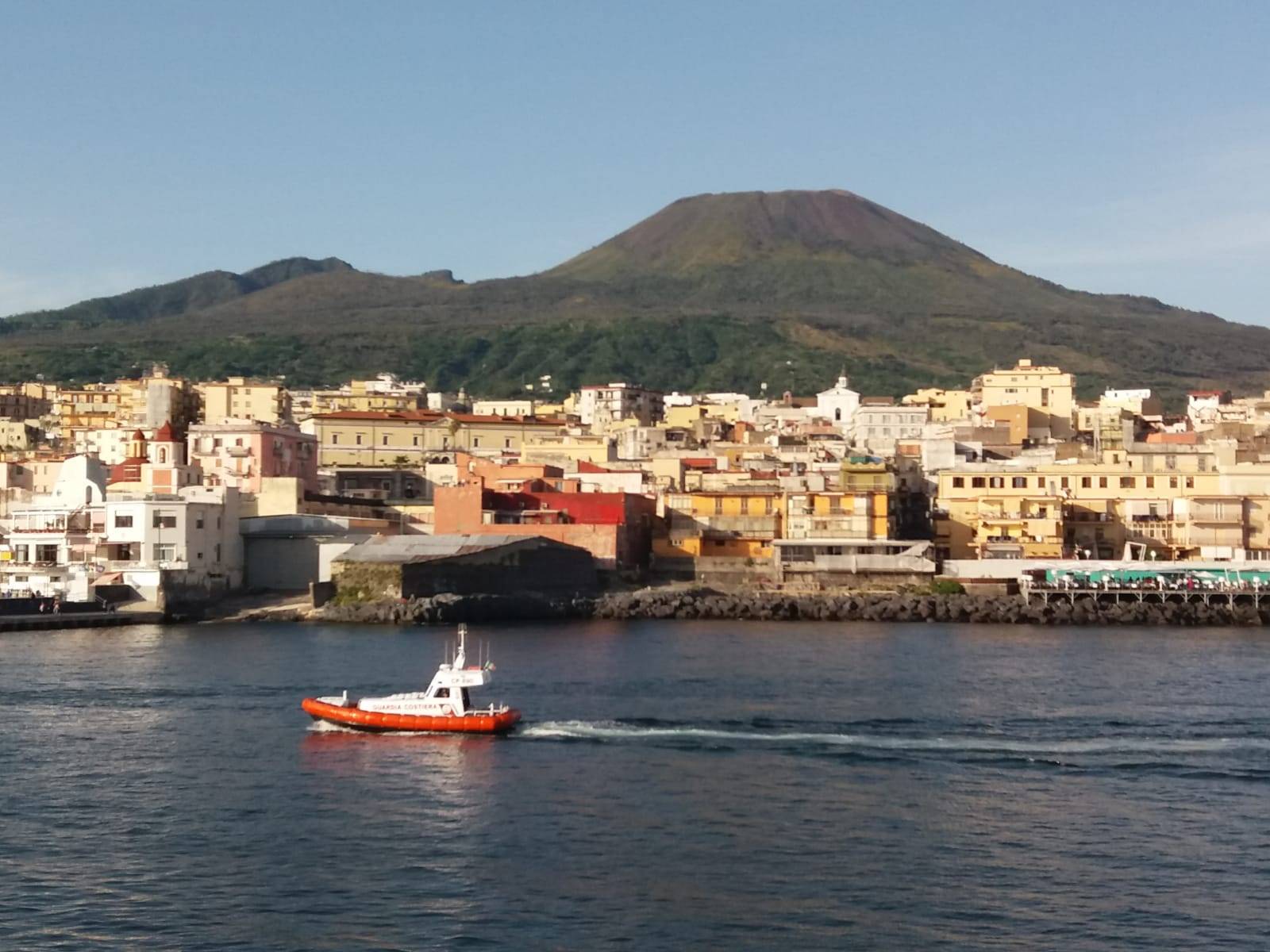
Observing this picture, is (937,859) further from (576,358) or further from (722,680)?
(576,358)

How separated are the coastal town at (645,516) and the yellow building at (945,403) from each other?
55.0ft

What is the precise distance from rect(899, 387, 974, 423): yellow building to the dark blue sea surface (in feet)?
227

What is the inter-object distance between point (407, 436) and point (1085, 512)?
45482 mm

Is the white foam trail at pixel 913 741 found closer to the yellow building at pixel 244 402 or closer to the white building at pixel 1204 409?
the white building at pixel 1204 409

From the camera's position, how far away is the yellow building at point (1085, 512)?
76875 mm

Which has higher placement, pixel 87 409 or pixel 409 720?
pixel 87 409

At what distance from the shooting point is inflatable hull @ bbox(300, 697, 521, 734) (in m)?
38.9

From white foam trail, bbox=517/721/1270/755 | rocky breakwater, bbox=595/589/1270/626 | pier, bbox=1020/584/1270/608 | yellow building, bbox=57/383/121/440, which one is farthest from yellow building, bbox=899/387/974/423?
white foam trail, bbox=517/721/1270/755

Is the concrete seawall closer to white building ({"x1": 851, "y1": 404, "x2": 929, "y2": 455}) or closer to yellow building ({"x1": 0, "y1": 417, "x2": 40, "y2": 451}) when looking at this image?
white building ({"x1": 851, "y1": 404, "x2": 929, "y2": 455})

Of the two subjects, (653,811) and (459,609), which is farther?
(459,609)

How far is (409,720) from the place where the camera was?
39625 millimetres

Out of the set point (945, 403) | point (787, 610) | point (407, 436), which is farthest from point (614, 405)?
point (787, 610)

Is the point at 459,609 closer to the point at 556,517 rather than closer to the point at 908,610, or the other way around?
the point at 556,517

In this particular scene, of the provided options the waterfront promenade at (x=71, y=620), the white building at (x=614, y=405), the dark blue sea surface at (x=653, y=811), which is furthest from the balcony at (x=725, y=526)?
the white building at (x=614, y=405)
